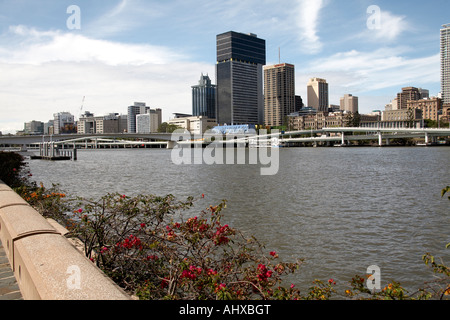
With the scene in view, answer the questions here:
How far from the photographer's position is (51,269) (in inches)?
187

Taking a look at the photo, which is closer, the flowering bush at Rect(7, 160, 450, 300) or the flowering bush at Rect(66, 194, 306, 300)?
the flowering bush at Rect(7, 160, 450, 300)

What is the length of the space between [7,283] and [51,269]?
2.22 metres

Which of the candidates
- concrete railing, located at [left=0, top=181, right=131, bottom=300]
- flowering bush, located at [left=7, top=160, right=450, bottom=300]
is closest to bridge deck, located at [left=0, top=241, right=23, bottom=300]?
concrete railing, located at [left=0, top=181, right=131, bottom=300]

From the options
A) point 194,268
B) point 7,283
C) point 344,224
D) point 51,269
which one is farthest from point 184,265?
point 344,224

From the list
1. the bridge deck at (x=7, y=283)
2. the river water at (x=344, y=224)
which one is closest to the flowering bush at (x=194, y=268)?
the bridge deck at (x=7, y=283)

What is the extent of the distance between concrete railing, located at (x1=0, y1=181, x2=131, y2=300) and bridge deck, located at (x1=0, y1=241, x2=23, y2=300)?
0.55 feet

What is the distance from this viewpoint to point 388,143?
517ft

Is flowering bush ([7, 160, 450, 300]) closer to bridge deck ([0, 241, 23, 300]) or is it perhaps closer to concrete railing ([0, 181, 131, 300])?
concrete railing ([0, 181, 131, 300])

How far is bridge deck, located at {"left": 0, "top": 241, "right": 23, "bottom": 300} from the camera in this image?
5.79 metres

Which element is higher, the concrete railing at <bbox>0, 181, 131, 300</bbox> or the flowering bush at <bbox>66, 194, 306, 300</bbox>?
the concrete railing at <bbox>0, 181, 131, 300</bbox>

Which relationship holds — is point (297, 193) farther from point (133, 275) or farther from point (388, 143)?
point (388, 143)

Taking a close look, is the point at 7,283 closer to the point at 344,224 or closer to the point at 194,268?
the point at 194,268
